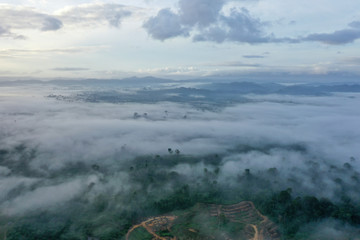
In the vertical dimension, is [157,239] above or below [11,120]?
below

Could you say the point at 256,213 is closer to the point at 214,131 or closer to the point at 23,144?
the point at 214,131

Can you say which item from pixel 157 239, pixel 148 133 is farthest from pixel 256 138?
pixel 157 239

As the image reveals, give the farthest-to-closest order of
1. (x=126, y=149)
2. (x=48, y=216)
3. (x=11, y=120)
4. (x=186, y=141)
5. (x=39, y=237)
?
(x=11, y=120) → (x=186, y=141) → (x=126, y=149) → (x=48, y=216) → (x=39, y=237)

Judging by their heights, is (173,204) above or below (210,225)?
above

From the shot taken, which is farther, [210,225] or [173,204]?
[173,204]

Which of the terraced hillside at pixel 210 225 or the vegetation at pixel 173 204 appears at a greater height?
the vegetation at pixel 173 204

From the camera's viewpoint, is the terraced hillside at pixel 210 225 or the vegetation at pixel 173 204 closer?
the terraced hillside at pixel 210 225

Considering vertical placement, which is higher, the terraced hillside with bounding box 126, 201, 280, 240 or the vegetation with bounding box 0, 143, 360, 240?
the vegetation with bounding box 0, 143, 360, 240

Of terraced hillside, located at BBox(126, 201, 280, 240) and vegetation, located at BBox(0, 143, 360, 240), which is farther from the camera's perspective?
vegetation, located at BBox(0, 143, 360, 240)
